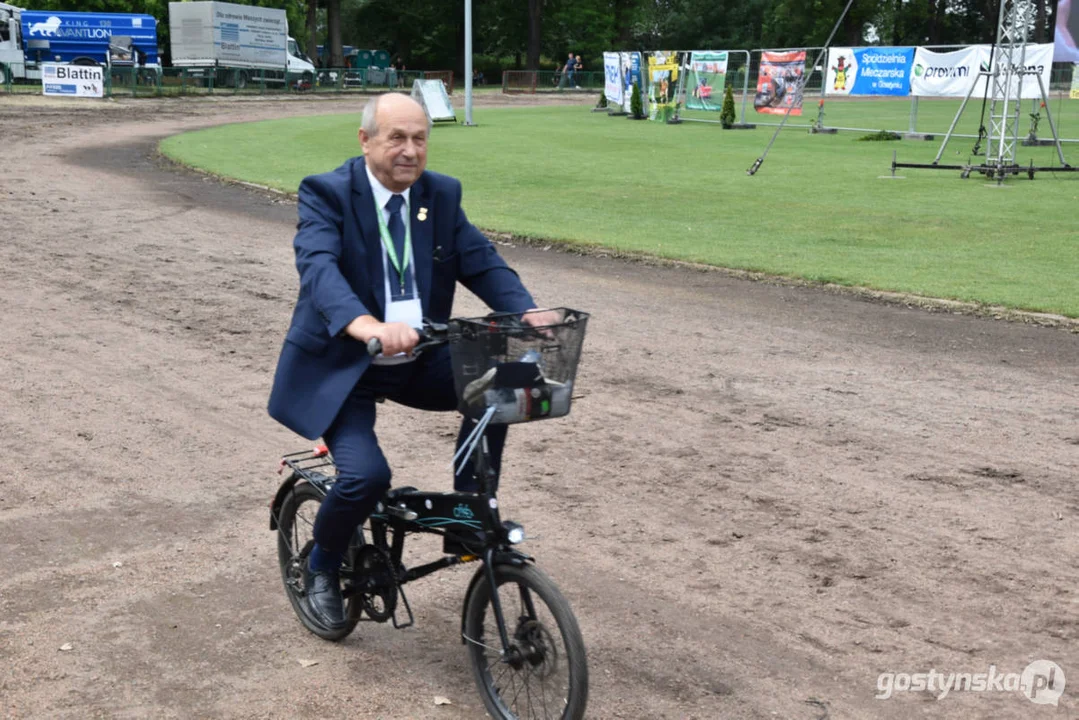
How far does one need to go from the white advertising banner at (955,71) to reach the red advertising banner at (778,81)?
403 cm

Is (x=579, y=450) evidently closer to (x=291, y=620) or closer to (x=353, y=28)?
(x=291, y=620)

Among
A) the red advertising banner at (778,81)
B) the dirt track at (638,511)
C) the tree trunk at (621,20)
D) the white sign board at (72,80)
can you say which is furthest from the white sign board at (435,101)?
the tree trunk at (621,20)

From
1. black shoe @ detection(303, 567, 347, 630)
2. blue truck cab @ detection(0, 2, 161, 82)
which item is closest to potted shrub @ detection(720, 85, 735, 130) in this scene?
blue truck cab @ detection(0, 2, 161, 82)

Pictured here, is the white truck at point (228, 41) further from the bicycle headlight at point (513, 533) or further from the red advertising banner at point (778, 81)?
the bicycle headlight at point (513, 533)

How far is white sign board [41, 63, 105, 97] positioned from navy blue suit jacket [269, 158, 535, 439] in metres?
43.8

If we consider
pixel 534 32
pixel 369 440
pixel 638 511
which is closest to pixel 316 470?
pixel 369 440

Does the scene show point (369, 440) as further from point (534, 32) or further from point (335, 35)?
point (534, 32)

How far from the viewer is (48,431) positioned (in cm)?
705

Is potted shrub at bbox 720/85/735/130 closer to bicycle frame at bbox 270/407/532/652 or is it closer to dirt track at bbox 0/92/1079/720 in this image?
dirt track at bbox 0/92/1079/720

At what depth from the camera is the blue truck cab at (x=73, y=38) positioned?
48.4m

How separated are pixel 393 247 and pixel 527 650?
4.52 ft

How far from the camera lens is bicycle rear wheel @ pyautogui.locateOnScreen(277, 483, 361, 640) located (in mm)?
4488

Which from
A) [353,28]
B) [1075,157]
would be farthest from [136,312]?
[353,28]

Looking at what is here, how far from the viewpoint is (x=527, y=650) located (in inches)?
150
